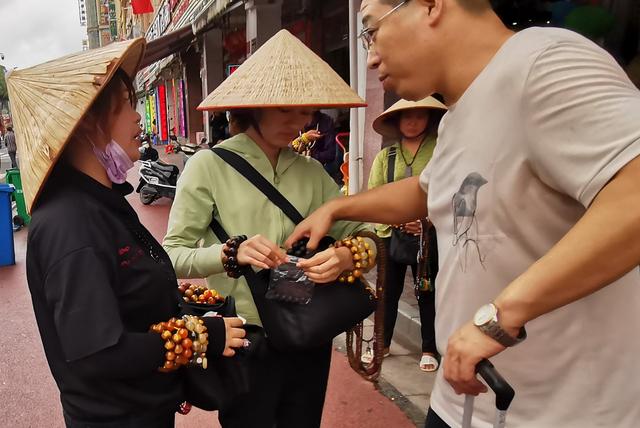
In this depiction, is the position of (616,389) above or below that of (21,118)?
below

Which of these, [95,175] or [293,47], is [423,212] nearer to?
[293,47]

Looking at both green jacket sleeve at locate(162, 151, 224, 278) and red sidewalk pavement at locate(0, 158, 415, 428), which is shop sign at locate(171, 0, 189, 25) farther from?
green jacket sleeve at locate(162, 151, 224, 278)

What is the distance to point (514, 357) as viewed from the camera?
3.61ft

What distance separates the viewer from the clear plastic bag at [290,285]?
158cm

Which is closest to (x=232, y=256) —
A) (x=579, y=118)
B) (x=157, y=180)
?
(x=579, y=118)

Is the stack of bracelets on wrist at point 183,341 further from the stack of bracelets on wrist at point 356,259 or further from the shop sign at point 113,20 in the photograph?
the shop sign at point 113,20

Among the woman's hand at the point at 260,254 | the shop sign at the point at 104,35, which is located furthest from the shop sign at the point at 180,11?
the shop sign at the point at 104,35

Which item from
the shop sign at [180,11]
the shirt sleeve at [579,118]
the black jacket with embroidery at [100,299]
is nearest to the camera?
the shirt sleeve at [579,118]

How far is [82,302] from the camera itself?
1.16 metres

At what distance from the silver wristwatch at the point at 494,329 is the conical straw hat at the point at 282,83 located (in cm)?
101

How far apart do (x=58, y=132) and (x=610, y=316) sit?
1.29 meters

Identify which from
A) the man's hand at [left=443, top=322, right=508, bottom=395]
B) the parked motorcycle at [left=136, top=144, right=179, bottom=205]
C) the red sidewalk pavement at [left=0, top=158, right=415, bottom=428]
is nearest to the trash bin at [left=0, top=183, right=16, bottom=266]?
the red sidewalk pavement at [left=0, top=158, right=415, bottom=428]

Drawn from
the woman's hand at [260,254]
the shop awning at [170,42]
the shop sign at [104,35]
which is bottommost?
the woman's hand at [260,254]

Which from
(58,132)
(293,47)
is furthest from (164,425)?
(293,47)
